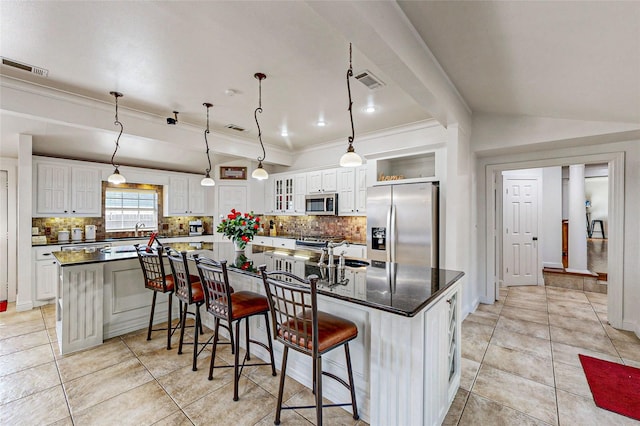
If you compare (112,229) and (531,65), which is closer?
(531,65)

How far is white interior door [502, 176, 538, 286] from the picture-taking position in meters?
5.41

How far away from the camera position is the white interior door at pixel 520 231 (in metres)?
5.41

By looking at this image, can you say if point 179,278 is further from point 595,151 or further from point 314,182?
point 595,151

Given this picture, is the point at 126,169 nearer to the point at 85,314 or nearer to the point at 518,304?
the point at 85,314

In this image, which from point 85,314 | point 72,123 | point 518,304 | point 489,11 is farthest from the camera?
point 518,304

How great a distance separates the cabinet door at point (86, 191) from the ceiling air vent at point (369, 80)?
5205 millimetres

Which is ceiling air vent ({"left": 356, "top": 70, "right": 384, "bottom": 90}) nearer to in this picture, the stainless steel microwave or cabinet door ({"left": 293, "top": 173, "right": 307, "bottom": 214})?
the stainless steel microwave

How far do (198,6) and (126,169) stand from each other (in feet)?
16.2

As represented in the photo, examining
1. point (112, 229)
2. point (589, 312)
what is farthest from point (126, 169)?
point (589, 312)

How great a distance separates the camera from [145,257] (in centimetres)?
297

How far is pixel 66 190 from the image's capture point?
193 inches

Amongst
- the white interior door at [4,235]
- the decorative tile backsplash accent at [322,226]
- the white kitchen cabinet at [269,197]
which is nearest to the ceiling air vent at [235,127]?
the white kitchen cabinet at [269,197]

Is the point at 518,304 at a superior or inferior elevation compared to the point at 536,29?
inferior

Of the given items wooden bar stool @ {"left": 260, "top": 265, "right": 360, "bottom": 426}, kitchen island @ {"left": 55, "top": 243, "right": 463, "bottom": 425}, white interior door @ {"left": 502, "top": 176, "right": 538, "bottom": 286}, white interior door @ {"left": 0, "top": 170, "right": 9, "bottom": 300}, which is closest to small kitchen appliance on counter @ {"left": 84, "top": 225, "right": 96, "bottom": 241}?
white interior door @ {"left": 0, "top": 170, "right": 9, "bottom": 300}
